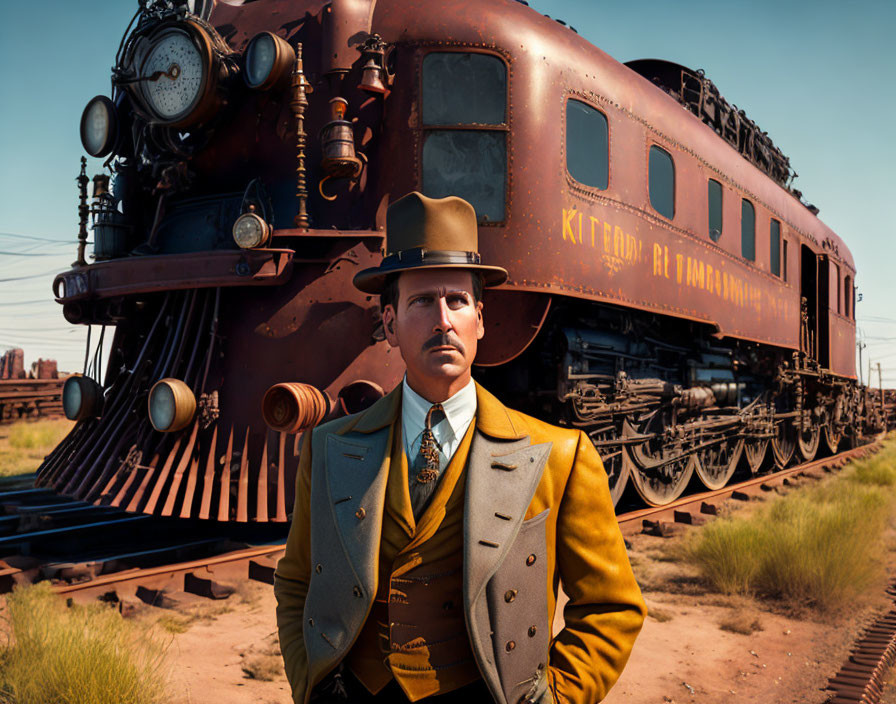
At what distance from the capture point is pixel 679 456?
8633 mm

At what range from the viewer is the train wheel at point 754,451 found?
11212mm

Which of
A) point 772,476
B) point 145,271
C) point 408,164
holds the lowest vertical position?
point 772,476

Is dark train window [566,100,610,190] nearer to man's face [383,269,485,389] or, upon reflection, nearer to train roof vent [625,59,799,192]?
train roof vent [625,59,799,192]

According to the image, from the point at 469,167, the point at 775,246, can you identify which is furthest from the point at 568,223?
the point at 775,246

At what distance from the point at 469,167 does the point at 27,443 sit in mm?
12590

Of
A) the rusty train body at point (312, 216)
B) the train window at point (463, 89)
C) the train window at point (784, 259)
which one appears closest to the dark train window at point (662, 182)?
the rusty train body at point (312, 216)

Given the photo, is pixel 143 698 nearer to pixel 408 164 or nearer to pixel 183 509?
pixel 183 509

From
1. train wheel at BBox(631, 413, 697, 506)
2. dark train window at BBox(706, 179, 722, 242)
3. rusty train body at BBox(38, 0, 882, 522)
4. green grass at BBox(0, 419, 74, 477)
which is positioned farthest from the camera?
green grass at BBox(0, 419, 74, 477)

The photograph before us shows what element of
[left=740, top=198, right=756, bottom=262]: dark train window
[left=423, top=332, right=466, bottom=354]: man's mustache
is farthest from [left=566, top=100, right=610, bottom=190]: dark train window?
[left=423, top=332, right=466, bottom=354]: man's mustache

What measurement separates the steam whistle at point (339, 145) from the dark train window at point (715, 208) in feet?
14.7

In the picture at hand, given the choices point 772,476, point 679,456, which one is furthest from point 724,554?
point 772,476

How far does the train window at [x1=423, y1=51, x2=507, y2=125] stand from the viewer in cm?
552

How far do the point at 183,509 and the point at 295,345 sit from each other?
128cm

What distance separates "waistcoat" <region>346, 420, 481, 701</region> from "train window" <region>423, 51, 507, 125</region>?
13.8 ft
